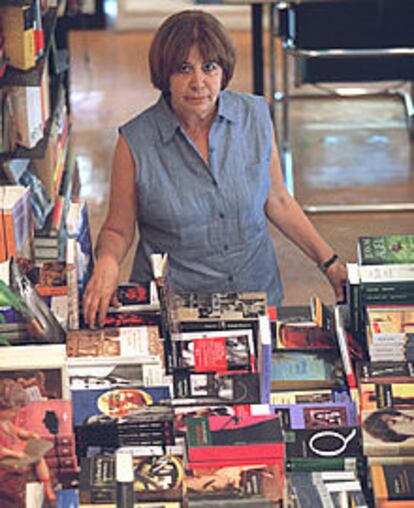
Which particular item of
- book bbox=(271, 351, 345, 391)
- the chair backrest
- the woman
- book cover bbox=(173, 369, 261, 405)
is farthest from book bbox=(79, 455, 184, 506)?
the chair backrest

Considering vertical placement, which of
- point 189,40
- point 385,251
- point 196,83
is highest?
point 189,40

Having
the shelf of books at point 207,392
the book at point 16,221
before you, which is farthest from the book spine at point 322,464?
the book at point 16,221

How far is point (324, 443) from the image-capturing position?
1908 millimetres

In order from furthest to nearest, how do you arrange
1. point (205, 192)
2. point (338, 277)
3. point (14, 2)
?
1. point (14, 2)
2. point (205, 192)
3. point (338, 277)

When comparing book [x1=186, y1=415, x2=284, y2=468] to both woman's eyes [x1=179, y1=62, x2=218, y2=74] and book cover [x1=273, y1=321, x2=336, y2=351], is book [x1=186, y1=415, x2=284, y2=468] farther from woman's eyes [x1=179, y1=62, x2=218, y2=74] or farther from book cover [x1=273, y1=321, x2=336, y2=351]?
woman's eyes [x1=179, y1=62, x2=218, y2=74]

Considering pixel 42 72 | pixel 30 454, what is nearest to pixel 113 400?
pixel 30 454

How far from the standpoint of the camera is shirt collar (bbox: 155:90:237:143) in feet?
9.38

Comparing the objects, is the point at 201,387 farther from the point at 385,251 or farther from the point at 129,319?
the point at 385,251

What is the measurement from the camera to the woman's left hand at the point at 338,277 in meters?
2.58

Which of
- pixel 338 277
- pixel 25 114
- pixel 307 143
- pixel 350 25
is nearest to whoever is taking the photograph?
pixel 338 277

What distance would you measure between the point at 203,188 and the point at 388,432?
114 centimetres

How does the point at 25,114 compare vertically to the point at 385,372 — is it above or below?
above

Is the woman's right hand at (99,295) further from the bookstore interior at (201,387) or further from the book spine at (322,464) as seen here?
the book spine at (322,464)

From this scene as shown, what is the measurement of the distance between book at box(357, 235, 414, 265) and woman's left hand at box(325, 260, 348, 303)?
24cm
